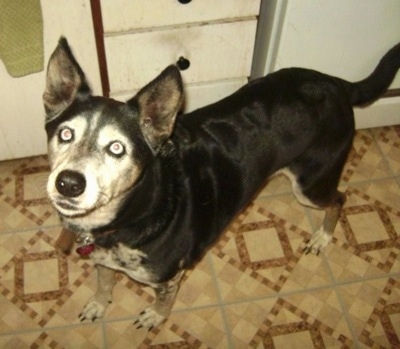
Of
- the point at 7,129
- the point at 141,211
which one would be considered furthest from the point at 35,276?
the point at 141,211

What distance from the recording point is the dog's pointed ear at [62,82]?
1.77 meters

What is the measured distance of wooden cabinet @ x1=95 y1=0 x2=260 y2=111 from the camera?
8.14ft

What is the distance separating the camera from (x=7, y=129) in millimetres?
2910

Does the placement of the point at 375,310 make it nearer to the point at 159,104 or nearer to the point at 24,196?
the point at 159,104

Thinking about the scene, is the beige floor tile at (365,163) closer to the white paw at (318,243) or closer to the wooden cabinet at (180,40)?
the white paw at (318,243)

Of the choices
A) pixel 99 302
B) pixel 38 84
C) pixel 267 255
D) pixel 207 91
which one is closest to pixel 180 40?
pixel 207 91

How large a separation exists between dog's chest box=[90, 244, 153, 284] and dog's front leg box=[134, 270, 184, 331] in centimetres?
25

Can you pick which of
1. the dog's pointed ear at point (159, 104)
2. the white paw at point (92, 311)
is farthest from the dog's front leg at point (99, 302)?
the dog's pointed ear at point (159, 104)

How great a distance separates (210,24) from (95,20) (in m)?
0.62

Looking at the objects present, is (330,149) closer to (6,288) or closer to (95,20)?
(95,20)

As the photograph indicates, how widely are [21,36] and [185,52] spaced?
0.92 m

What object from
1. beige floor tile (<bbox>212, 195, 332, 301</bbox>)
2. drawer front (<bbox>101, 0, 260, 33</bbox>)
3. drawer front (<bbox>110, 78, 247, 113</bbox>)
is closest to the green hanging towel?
drawer front (<bbox>101, 0, 260, 33</bbox>)

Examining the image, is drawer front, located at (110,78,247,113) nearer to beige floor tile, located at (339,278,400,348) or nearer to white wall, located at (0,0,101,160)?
white wall, located at (0,0,101,160)

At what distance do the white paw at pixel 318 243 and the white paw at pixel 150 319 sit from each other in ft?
3.36
